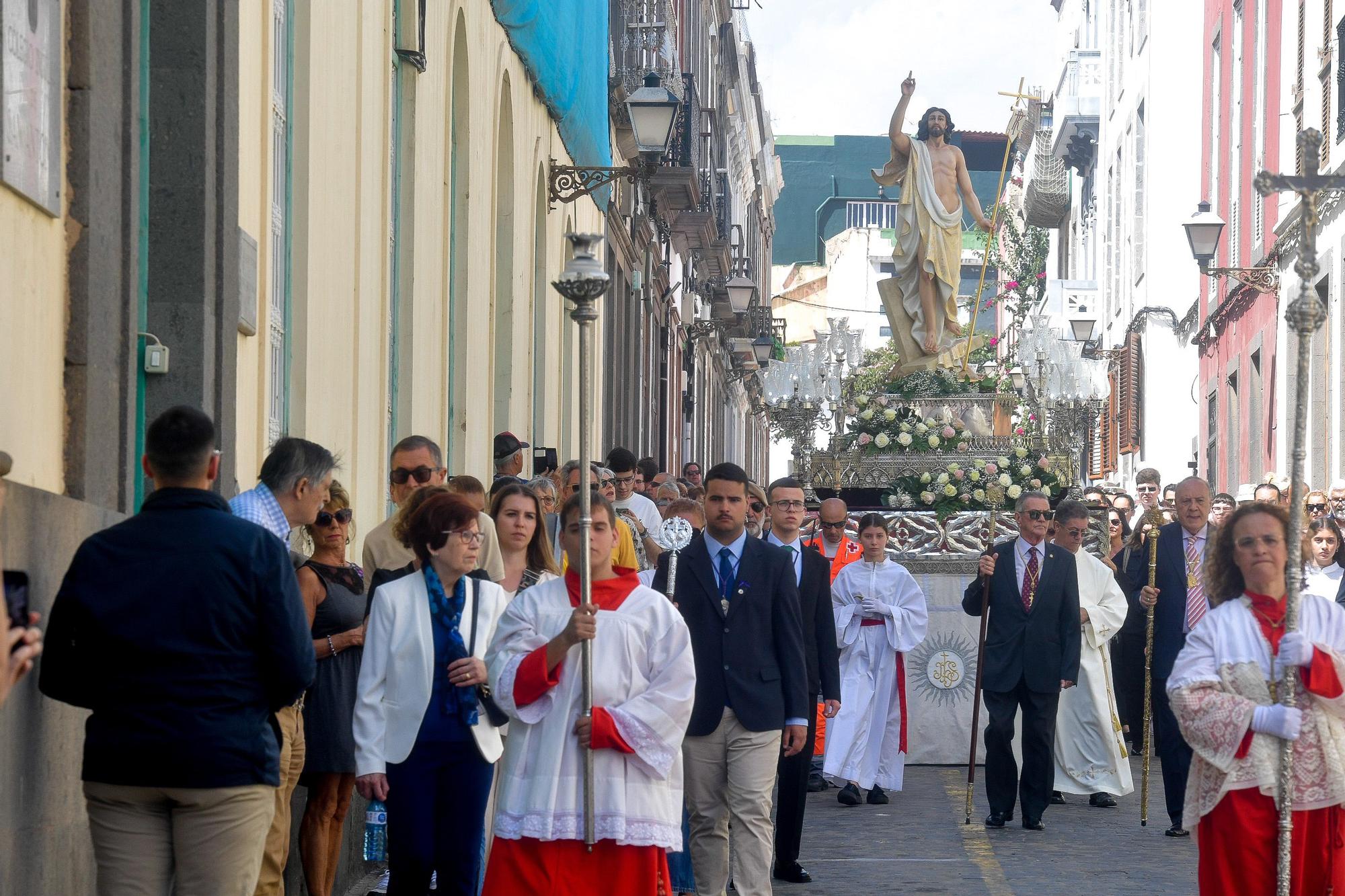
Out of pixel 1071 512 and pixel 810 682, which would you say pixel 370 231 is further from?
pixel 1071 512

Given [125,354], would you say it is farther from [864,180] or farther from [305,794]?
[864,180]

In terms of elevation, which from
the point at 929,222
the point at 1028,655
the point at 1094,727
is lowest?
the point at 1094,727

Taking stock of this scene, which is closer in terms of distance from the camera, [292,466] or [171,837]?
[171,837]

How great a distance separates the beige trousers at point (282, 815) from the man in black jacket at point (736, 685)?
1830 mm

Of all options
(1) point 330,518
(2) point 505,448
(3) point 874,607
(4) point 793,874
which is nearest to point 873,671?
(3) point 874,607

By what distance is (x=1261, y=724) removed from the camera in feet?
21.8

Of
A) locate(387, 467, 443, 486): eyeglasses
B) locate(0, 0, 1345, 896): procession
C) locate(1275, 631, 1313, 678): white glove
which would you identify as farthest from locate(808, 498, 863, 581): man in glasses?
locate(1275, 631, 1313, 678): white glove

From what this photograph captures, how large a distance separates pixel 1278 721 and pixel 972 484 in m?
11.7

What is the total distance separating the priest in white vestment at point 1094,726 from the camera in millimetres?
13758

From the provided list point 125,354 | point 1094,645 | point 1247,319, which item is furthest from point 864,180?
point 125,354

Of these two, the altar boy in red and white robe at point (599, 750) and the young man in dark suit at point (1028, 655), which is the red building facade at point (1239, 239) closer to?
the young man in dark suit at point (1028, 655)

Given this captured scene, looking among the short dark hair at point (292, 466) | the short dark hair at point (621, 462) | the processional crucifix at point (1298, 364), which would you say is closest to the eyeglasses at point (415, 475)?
the short dark hair at point (292, 466)

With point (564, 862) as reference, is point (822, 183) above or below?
above

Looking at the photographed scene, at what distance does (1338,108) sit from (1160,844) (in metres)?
11.9
